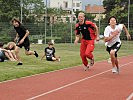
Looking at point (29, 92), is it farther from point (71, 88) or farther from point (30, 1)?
point (30, 1)

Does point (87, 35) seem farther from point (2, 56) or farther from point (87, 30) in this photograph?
point (2, 56)

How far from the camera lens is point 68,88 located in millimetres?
9000

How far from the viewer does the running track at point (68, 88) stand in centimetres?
779

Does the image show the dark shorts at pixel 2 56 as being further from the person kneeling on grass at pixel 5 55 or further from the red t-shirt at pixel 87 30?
the red t-shirt at pixel 87 30

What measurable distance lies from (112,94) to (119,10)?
67.4 metres

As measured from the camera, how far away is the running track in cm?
779

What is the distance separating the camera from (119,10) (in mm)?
74250

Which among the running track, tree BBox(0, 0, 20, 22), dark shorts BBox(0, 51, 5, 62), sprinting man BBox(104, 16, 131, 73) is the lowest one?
the running track

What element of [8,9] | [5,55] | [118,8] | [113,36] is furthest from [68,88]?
[118,8]

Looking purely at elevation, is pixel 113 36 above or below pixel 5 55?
above

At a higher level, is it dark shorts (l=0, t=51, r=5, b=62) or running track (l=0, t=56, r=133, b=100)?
dark shorts (l=0, t=51, r=5, b=62)

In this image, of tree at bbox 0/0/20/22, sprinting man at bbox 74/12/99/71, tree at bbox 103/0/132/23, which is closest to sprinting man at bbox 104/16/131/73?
sprinting man at bbox 74/12/99/71

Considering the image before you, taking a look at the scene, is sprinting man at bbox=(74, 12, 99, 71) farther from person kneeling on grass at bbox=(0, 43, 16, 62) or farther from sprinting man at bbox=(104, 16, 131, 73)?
person kneeling on grass at bbox=(0, 43, 16, 62)

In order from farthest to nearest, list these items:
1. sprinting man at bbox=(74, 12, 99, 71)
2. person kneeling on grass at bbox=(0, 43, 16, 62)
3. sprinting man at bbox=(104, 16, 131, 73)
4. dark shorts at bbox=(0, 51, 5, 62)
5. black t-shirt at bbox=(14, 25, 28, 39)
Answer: person kneeling on grass at bbox=(0, 43, 16, 62)
dark shorts at bbox=(0, 51, 5, 62)
black t-shirt at bbox=(14, 25, 28, 39)
sprinting man at bbox=(74, 12, 99, 71)
sprinting man at bbox=(104, 16, 131, 73)
